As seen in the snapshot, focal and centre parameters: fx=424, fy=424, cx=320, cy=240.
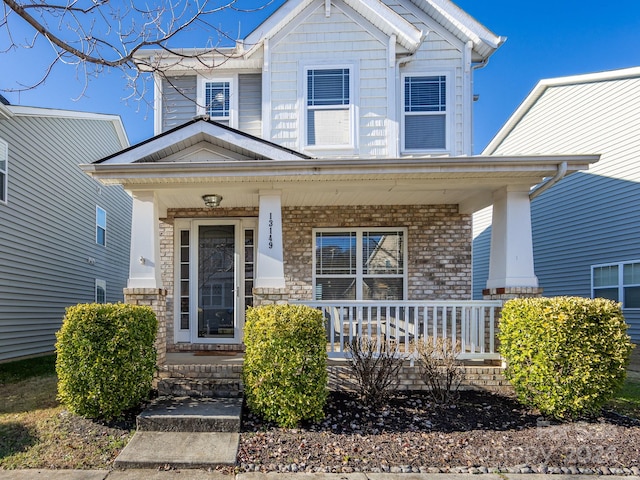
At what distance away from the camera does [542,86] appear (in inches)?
471

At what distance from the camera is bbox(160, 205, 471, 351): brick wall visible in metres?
7.43

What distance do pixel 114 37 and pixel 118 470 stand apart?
177 inches

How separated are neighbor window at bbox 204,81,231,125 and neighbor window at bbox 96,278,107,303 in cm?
719

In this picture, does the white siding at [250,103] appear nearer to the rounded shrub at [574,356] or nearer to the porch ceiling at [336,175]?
the porch ceiling at [336,175]

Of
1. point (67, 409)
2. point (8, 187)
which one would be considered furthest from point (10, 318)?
point (67, 409)

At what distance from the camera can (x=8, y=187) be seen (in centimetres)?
861

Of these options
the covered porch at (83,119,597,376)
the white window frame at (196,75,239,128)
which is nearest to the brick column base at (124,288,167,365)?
the covered porch at (83,119,597,376)

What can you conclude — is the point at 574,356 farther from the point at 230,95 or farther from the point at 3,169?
the point at 3,169

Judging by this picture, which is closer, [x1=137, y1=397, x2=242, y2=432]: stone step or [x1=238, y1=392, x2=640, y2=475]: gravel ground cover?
[x1=238, y1=392, x2=640, y2=475]: gravel ground cover

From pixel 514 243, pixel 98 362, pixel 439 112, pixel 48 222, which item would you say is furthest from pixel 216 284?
pixel 48 222

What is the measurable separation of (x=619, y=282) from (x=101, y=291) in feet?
45.8

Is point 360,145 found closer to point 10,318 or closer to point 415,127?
point 415,127

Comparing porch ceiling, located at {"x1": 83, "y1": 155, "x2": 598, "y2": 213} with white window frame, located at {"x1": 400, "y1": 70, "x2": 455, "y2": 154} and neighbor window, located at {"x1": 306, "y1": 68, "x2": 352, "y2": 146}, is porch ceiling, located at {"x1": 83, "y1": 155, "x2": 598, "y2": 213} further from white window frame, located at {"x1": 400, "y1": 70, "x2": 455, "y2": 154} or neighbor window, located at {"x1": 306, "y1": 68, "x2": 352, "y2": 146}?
neighbor window, located at {"x1": 306, "y1": 68, "x2": 352, "y2": 146}

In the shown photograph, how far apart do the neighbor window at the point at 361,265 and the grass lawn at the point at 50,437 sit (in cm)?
399
